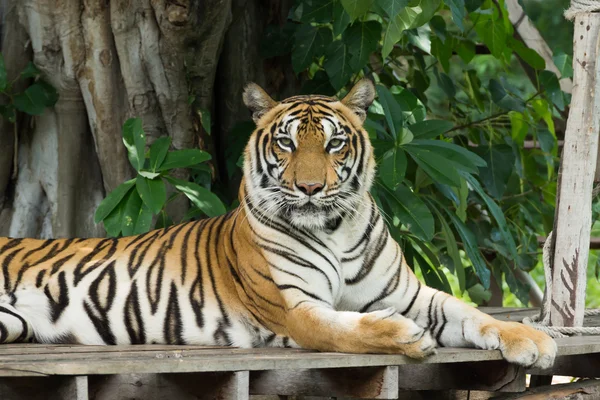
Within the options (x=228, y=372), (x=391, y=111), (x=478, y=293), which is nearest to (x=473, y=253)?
(x=391, y=111)

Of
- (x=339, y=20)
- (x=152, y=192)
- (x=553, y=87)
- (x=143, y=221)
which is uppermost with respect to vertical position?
(x=339, y=20)

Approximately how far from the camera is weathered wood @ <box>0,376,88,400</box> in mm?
2381

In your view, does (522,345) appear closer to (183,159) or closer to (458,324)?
(458,324)

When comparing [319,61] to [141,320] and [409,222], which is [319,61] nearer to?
[409,222]

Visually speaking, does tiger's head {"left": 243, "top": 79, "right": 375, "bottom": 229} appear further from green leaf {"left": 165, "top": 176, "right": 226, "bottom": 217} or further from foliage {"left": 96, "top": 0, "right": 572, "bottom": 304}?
green leaf {"left": 165, "top": 176, "right": 226, "bottom": 217}

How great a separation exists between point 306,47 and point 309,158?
1.76 m

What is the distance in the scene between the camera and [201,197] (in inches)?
171

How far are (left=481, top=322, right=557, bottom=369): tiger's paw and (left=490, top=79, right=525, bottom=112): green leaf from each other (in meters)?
2.57

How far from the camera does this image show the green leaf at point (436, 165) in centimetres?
415

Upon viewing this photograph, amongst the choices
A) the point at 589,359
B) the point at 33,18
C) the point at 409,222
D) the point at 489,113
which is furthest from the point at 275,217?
the point at 489,113

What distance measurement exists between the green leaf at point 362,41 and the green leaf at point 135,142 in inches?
43.9

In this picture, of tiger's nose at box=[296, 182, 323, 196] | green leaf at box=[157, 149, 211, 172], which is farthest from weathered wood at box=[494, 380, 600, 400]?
green leaf at box=[157, 149, 211, 172]

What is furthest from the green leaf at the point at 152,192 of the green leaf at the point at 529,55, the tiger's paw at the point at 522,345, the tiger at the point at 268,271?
the green leaf at the point at 529,55

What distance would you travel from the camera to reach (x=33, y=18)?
15.8 feet
